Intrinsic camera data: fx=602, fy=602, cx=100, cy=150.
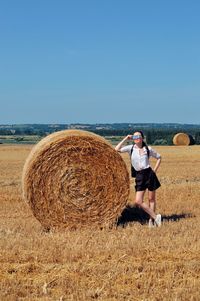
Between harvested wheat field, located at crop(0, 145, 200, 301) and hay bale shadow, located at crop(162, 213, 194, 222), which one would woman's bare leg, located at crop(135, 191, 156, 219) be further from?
hay bale shadow, located at crop(162, 213, 194, 222)

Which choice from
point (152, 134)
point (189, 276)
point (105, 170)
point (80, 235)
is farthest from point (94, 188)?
point (152, 134)

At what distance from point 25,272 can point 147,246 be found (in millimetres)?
1926

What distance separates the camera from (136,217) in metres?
11.8

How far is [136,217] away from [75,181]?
1780 millimetres

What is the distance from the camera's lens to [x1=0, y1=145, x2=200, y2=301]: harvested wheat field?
5.95 metres

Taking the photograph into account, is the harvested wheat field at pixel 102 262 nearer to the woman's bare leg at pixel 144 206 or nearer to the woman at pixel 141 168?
the woman's bare leg at pixel 144 206

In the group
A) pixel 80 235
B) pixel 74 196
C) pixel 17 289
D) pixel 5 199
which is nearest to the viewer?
pixel 17 289

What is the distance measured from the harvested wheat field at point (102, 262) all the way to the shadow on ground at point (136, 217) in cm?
25

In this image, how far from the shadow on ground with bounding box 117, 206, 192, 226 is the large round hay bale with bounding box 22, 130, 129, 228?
0.57 meters

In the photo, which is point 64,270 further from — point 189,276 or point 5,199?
point 5,199

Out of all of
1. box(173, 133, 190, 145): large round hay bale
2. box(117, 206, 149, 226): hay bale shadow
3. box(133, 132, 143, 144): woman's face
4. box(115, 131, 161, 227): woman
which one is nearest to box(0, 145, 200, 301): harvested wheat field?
box(117, 206, 149, 226): hay bale shadow

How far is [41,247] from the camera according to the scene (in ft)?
26.2

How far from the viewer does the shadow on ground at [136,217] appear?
11188 millimetres

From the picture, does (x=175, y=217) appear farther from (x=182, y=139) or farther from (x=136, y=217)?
(x=182, y=139)
